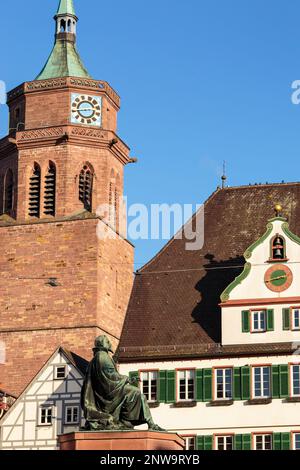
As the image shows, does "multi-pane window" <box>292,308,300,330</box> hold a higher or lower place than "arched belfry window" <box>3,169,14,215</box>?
lower

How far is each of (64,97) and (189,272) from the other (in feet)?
30.3

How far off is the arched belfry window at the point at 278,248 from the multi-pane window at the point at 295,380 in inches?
165

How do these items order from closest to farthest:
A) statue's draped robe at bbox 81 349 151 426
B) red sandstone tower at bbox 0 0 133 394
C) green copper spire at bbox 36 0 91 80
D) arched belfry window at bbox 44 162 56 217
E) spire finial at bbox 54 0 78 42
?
statue's draped robe at bbox 81 349 151 426
red sandstone tower at bbox 0 0 133 394
arched belfry window at bbox 44 162 56 217
green copper spire at bbox 36 0 91 80
spire finial at bbox 54 0 78 42

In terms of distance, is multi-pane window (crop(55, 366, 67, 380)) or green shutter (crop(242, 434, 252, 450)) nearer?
green shutter (crop(242, 434, 252, 450))

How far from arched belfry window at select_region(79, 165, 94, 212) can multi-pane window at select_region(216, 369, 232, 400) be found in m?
10.0

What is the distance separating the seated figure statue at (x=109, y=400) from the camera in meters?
34.7

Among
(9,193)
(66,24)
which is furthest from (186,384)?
(66,24)

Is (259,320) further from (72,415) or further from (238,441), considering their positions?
(72,415)

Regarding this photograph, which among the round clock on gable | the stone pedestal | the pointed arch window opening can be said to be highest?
the pointed arch window opening

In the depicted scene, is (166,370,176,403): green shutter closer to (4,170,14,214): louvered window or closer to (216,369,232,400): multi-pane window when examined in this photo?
(216,369,232,400): multi-pane window

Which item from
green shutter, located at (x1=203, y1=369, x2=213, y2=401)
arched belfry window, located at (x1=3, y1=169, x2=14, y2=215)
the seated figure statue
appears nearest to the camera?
the seated figure statue

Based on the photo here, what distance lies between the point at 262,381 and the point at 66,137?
44.1 feet

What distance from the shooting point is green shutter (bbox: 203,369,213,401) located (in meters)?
49.2

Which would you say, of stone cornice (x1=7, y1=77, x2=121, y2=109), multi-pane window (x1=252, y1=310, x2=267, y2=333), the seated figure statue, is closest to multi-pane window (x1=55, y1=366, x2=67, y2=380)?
multi-pane window (x1=252, y1=310, x2=267, y2=333)
